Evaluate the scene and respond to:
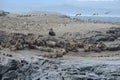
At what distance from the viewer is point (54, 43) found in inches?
1384

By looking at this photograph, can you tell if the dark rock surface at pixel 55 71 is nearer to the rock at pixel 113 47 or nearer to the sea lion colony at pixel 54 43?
the sea lion colony at pixel 54 43

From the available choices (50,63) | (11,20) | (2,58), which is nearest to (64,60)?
(50,63)

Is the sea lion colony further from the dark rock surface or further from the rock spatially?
the dark rock surface

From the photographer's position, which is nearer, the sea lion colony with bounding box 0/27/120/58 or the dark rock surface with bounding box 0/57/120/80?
the dark rock surface with bounding box 0/57/120/80

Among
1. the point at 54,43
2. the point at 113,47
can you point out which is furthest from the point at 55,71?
the point at 113,47

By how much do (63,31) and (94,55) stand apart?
8575 mm

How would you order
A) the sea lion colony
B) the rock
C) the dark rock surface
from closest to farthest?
the dark rock surface
the sea lion colony
the rock

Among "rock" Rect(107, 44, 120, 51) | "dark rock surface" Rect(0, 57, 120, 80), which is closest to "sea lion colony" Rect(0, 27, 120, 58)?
"rock" Rect(107, 44, 120, 51)

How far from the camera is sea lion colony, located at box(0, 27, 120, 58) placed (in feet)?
110

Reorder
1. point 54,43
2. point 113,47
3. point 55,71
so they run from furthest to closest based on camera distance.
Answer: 1. point 113,47
2. point 54,43
3. point 55,71

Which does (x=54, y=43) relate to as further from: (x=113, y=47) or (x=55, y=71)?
(x=55, y=71)

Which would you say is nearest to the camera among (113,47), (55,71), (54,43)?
(55,71)

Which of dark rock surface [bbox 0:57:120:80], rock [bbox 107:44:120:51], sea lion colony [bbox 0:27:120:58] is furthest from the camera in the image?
rock [bbox 107:44:120:51]

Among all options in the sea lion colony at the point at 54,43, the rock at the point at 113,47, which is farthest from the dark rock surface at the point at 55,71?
the rock at the point at 113,47
